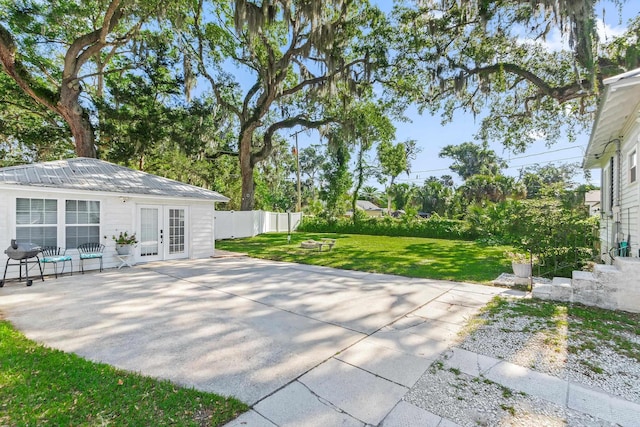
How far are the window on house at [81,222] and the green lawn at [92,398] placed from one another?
228 inches

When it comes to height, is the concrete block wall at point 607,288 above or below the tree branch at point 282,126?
below

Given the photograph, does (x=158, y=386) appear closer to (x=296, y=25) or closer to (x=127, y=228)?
(x=127, y=228)

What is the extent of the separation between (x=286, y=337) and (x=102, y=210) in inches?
A: 293

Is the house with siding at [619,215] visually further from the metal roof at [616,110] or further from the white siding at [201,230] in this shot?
the white siding at [201,230]

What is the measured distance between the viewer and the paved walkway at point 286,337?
93.1 inches

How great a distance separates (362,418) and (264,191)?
24.8m

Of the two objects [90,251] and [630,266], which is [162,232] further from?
[630,266]

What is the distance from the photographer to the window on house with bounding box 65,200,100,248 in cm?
745

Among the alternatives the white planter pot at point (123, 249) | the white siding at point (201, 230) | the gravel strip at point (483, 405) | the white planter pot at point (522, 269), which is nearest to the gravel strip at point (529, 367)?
the gravel strip at point (483, 405)

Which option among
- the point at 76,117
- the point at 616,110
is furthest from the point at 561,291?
the point at 76,117

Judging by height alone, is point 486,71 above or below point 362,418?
above

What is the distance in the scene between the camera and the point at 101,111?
1316 cm

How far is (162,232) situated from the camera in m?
9.46

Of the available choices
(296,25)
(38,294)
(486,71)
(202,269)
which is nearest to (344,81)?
(296,25)
